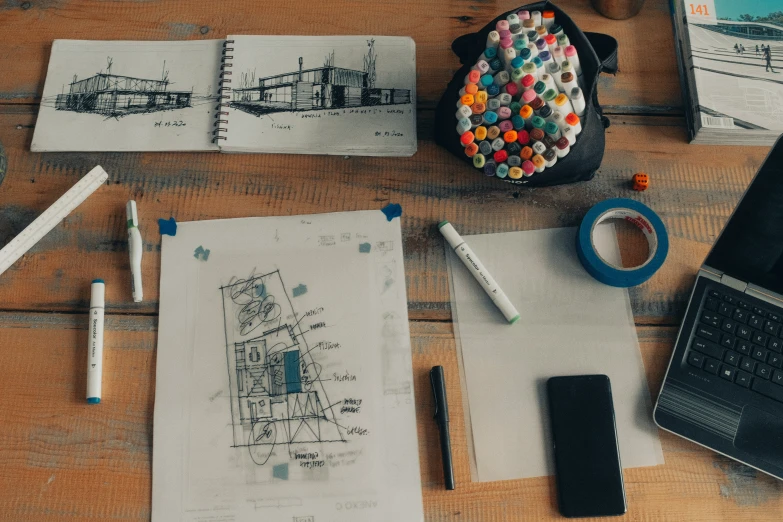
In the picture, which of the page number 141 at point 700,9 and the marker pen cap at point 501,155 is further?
the page number 141 at point 700,9

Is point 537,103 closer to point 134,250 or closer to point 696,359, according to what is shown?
point 696,359

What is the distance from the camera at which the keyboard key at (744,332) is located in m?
0.66

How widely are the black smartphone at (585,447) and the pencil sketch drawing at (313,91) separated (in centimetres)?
41

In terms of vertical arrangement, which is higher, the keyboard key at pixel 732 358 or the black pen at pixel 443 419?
the keyboard key at pixel 732 358

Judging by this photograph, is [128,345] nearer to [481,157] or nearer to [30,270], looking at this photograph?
[30,270]

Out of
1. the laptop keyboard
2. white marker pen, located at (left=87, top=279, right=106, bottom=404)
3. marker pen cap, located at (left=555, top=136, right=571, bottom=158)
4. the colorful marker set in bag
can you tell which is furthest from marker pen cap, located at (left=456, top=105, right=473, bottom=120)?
white marker pen, located at (left=87, top=279, right=106, bottom=404)

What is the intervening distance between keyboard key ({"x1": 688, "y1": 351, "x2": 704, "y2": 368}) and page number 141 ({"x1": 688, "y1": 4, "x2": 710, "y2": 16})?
44 centimetres

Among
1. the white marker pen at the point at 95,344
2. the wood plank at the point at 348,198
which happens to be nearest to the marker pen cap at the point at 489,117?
the wood plank at the point at 348,198

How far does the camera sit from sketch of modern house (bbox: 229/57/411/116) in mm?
778

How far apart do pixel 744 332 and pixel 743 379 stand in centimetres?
5

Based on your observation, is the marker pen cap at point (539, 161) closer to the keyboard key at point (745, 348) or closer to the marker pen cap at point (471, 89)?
the marker pen cap at point (471, 89)

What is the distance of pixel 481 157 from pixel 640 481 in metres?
0.39

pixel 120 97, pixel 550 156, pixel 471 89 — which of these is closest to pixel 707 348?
pixel 550 156

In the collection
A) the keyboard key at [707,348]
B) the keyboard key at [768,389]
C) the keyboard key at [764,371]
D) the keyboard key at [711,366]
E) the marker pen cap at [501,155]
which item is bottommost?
the keyboard key at [768,389]
